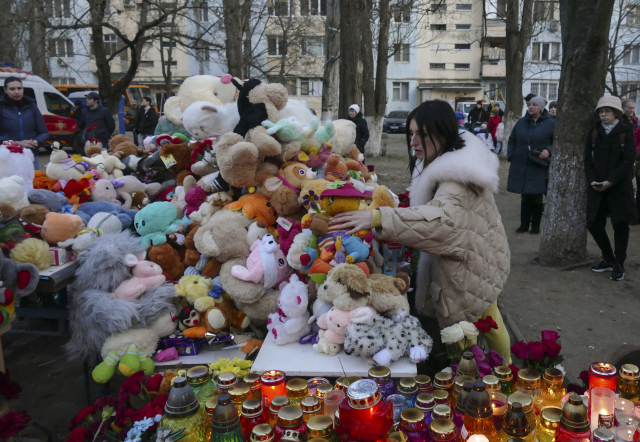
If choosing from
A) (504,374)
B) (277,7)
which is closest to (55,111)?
(277,7)

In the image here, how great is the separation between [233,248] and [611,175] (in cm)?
399

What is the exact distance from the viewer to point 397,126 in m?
32.8

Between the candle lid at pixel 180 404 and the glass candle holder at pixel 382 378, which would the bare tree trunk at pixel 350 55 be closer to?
the glass candle holder at pixel 382 378

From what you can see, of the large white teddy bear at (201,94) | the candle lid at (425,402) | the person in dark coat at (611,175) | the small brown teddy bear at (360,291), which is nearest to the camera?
the candle lid at (425,402)

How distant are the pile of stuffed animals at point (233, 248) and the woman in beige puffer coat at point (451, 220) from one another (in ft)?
0.74

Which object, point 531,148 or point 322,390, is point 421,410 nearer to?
point 322,390

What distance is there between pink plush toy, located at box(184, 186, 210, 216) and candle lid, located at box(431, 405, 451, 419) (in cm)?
→ 273

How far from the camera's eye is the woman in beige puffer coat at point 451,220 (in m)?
2.30

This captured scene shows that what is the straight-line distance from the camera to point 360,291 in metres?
2.39

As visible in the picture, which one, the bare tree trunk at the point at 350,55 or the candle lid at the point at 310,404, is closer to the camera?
the candle lid at the point at 310,404

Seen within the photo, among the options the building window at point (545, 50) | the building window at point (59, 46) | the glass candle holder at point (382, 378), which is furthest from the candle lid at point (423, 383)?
the building window at point (545, 50)

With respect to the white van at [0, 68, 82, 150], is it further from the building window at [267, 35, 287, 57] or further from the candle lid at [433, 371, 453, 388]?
the candle lid at [433, 371, 453, 388]

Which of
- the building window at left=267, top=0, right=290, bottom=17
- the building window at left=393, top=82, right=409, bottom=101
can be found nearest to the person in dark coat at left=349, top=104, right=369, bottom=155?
the building window at left=267, top=0, right=290, bottom=17

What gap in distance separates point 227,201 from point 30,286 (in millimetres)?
1435
